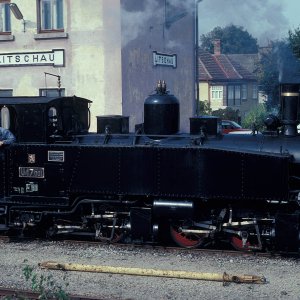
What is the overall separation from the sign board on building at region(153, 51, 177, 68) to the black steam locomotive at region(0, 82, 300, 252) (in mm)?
9480

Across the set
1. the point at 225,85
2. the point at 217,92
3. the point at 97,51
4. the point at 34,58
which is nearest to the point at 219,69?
the point at 225,85

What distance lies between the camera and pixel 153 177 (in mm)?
9891

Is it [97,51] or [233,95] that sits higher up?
[97,51]

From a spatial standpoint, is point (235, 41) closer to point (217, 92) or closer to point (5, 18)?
point (217, 92)

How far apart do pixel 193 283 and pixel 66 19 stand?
12591 mm

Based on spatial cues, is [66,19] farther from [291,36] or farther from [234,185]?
[291,36]

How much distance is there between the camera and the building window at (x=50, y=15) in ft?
61.9

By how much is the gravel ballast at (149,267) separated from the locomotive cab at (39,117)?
2027mm

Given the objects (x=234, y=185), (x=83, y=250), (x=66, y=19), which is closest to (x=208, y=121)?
(x=234, y=185)

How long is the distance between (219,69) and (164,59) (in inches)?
1474

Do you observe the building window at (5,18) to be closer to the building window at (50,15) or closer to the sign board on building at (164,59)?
the building window at (50,15)

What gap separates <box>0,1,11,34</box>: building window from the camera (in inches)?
760

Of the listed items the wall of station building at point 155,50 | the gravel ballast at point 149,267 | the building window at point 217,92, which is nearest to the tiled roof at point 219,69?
the building window at point 217,92

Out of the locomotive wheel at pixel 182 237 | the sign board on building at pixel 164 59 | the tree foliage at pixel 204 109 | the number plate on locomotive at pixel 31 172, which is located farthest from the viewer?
the tree foliage at pixel 204 109
